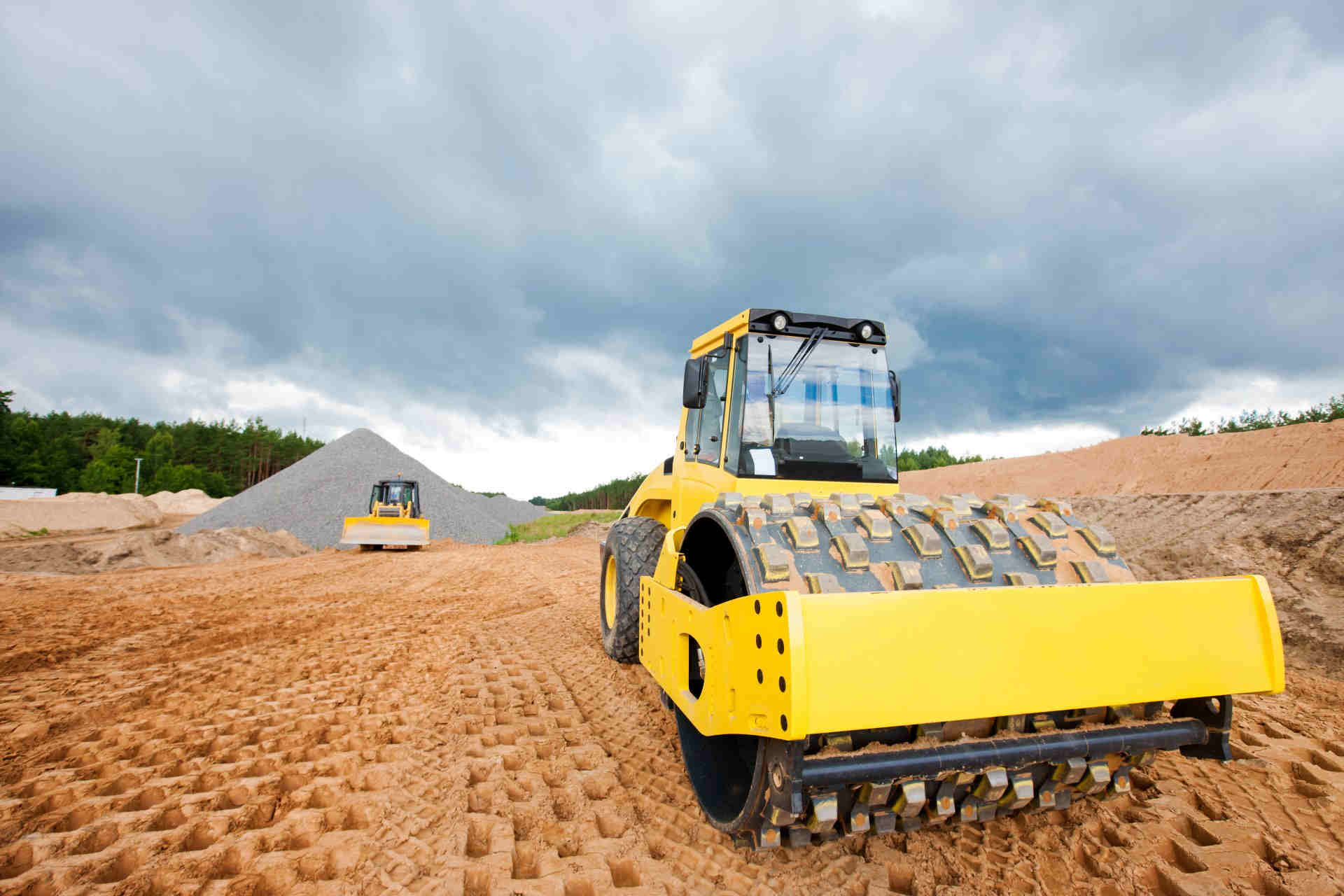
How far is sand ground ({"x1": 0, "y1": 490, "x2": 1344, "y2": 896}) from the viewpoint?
82.6 inches

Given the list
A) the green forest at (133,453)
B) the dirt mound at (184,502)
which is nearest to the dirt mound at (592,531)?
the dirt mound at (184,502)

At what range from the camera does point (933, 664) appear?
1.63 metres

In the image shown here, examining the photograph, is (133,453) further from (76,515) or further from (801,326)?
(801,326)

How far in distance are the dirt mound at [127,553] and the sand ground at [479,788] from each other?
342 inches

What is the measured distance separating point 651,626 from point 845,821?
120 cm

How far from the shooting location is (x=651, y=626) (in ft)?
9.32

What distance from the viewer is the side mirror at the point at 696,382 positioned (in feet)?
12.2

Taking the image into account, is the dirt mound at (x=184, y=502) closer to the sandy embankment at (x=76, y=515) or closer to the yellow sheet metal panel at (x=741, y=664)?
the sandy embankment at (x=76, y=515)

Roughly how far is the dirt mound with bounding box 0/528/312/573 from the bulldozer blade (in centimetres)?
218

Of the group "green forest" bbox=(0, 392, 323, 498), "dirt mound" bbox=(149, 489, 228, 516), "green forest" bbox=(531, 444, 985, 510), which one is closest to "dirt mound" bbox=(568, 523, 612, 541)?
"green forest" bbox=(531, 444, 985, 510)

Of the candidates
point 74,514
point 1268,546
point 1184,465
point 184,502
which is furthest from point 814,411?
point 184,502

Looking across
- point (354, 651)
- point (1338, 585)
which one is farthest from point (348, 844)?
point (1338, 585)

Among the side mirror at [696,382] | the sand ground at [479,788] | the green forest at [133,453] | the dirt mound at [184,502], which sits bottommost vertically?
the sand ground at [479,788]

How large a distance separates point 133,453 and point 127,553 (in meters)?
61.6
